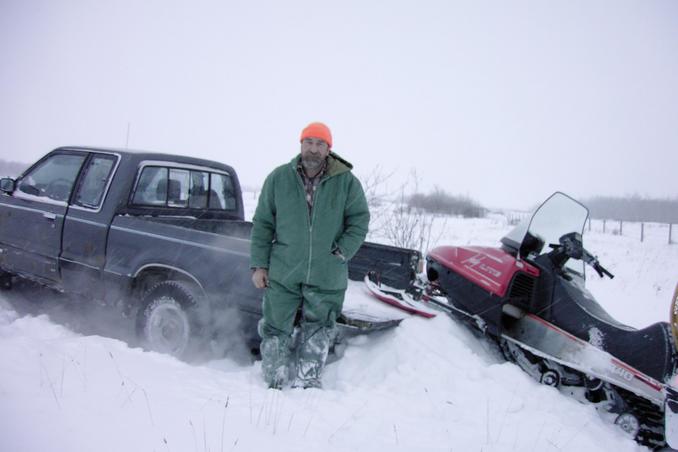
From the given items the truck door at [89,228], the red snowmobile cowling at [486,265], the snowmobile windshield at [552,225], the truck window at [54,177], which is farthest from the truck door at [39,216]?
the snowmobile windshield at [552,225]

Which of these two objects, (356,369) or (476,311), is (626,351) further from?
(356,369)

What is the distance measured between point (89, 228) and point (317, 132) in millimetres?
2542

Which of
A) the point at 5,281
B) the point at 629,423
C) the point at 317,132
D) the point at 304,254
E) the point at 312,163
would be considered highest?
the point at 317,132

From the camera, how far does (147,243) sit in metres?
3.57

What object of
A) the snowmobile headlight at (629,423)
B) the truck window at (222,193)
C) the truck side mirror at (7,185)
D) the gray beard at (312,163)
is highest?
the gray beard at (312,163)

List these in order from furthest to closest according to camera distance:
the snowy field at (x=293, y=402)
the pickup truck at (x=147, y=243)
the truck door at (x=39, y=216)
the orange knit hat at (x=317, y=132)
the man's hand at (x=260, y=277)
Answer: the truck door at (x=39, y=216), the pickup truck at (x=147, y=243), the man's hand at (x=260, y=277), the orange knit hat at (x=317, y=132), the snowy field at (x=293, y=402)

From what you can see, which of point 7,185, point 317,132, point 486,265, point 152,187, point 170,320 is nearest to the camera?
point 317,132

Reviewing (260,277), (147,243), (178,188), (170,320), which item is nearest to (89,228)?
(147,243)

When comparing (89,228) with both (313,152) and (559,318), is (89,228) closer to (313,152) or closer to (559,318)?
(313,152)

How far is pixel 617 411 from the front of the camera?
3.07 metres

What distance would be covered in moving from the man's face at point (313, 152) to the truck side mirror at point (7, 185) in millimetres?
3625

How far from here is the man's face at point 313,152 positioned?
2764 mm

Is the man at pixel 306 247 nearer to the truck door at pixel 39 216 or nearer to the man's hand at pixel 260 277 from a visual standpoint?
the man's hand at pixel 260 277

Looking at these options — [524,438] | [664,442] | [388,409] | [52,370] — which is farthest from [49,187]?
[664,442]
